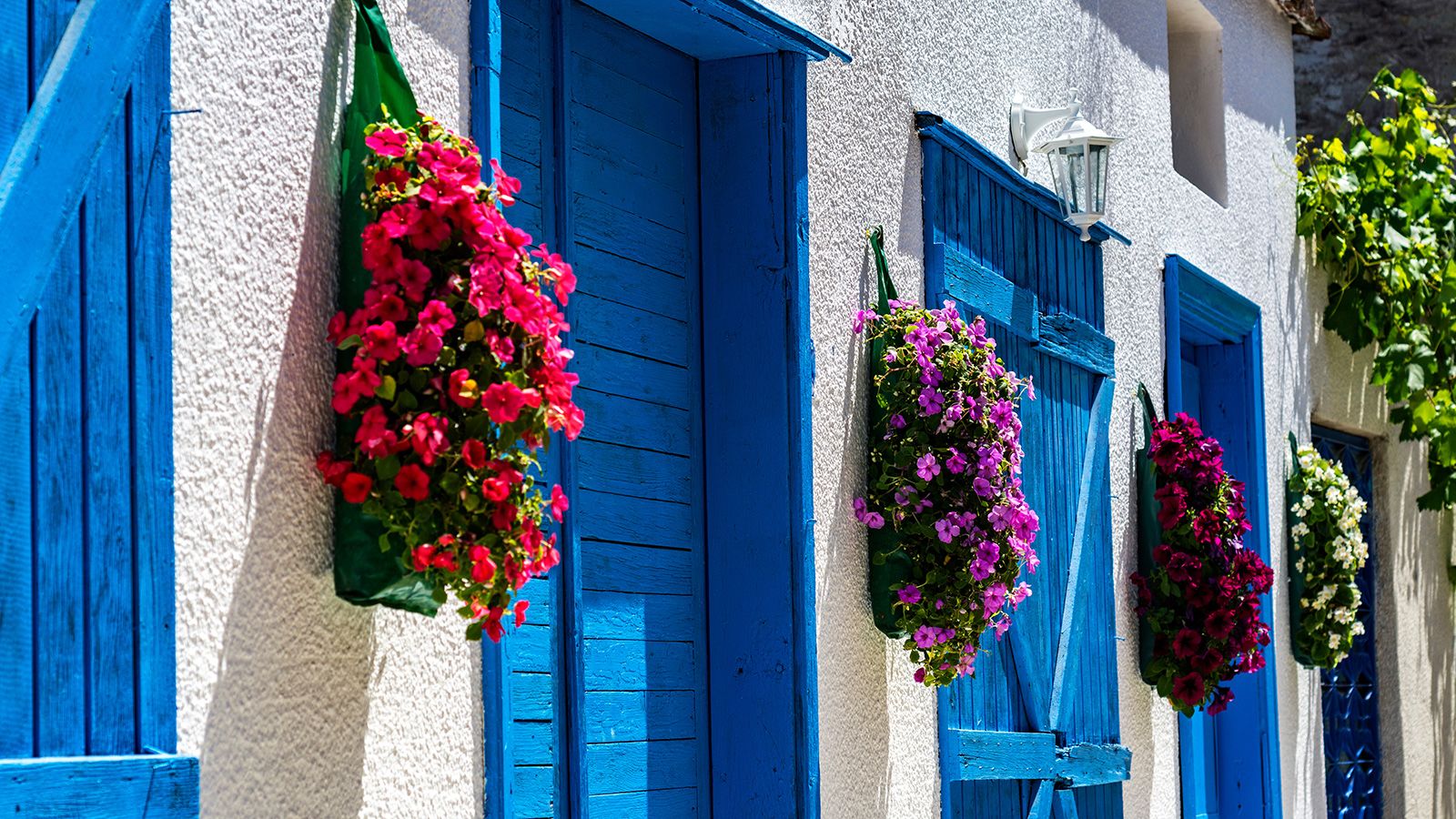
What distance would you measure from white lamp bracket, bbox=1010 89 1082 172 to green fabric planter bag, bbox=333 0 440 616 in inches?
127

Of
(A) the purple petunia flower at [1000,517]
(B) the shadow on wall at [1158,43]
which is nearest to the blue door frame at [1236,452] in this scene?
(B) the shadow on wall at [1158,43]

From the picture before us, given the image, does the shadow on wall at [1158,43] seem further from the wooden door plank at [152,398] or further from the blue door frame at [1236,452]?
the wooden door plank at [152,398]

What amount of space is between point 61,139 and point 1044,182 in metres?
4.28

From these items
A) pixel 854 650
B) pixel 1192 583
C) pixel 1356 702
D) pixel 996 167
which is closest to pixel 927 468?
pixel 854 650

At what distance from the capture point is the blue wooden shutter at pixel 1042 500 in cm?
545

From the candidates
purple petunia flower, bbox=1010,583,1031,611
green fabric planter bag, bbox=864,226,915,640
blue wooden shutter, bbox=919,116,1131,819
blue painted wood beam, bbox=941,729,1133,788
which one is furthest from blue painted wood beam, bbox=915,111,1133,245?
blue painted wood beam, bbox=941,729,1133,788

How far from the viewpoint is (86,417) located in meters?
2.56

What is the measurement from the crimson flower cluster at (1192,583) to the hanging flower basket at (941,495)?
2158 millimetres

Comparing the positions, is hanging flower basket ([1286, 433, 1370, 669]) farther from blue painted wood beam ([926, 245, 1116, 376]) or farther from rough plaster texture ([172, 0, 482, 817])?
rough plaster texture ([172, 0, 482, 817])

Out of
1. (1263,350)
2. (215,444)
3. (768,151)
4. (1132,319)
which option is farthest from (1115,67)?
(215,444)

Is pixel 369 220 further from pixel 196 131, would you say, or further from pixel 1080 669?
pixel 1080 669

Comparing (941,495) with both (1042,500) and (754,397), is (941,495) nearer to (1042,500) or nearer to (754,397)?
(754,397)

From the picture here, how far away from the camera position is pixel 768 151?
459 cm

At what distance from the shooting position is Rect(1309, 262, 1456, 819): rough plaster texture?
9.68 metres
